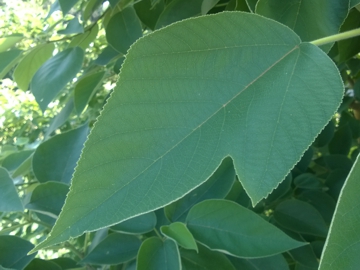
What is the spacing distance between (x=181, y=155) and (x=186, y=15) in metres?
0.37

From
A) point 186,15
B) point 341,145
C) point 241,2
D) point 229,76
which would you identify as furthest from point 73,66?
point 341,145

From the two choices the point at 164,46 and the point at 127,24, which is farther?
the point at 127,24

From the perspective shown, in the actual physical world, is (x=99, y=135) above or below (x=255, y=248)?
above

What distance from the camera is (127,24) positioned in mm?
691

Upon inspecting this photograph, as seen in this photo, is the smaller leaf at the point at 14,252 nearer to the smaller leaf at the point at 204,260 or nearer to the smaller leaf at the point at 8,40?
the smaller leaf at the point at 204,260

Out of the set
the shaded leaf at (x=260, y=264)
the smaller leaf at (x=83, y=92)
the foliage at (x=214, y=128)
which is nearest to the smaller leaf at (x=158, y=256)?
the foliage at (x=214, y=128)

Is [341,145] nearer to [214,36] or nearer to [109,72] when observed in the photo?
[109,72]

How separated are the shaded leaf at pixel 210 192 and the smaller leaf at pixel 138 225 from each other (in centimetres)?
3

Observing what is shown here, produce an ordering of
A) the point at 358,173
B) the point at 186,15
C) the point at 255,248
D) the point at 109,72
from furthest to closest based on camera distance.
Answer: the point at 109,72
the point at 186,15
the point at 255,248
the point at 358,173

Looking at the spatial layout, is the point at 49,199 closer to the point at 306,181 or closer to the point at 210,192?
the point at 210,192

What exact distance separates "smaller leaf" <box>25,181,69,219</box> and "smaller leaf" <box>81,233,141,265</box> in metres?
0.08

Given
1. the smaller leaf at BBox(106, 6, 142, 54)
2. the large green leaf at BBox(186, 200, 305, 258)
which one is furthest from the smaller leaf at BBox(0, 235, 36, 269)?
the smaller leaf at BBox(106, 6, 142, 54)

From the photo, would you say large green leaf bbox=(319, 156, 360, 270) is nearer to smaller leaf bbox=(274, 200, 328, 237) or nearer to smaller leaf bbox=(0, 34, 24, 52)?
smaller leaf bbox=(274, 200, 328, 237)

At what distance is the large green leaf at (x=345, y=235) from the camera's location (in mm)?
247
